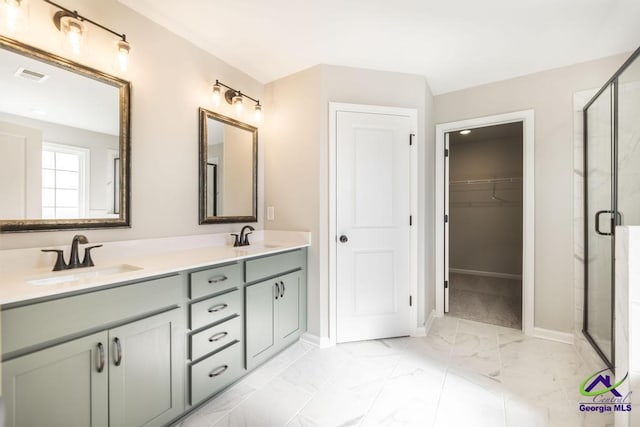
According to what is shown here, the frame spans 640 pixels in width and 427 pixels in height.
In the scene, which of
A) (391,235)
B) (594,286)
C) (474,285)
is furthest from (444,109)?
(474,285)

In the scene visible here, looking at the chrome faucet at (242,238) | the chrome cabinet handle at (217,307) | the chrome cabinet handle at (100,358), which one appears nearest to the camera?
the chrome cabinet handle at (100,358)

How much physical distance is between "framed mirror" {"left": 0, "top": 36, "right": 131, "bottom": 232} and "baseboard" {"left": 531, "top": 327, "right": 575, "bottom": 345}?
138 inches

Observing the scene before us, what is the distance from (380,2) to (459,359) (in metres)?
2.63

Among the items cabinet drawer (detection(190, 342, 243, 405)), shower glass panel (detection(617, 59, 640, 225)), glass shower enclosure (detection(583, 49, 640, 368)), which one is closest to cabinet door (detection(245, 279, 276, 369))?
cabinet drawer (detection(190, 342, 243, 405))

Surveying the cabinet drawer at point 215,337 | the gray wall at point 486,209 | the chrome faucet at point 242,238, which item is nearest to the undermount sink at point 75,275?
the cabinet drawer at point 215,337

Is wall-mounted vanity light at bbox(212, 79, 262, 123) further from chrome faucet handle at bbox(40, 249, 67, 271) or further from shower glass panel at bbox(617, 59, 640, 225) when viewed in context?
shower glass panel at bbox(617, 59, 640, 225)

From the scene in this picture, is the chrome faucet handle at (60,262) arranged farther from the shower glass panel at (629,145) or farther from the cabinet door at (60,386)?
the shower glass panel at (629,145)

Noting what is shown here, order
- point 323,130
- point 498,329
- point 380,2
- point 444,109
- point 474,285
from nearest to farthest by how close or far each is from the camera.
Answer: point 380,2 < point 323,130 < point 498,329 < point 444,109 < point 474,285

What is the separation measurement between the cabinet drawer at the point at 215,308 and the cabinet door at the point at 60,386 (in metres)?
0.44

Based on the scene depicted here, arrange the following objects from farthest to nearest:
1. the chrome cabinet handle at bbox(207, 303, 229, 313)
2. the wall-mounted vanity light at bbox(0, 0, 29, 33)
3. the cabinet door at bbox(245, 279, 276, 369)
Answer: the cabinet door at bbox(245, 279, 276, 369) → the chrome cabinet handle at bbox(207, 303, 229, 313) → the wall-mounted vanity light at bbox(0, 0, 29, 33)

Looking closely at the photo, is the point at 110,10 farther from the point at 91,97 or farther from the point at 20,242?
the point at 20,242

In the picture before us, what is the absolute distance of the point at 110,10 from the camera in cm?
169

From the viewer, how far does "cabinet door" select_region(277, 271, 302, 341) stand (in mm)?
2207

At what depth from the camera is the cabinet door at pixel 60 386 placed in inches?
39.0
